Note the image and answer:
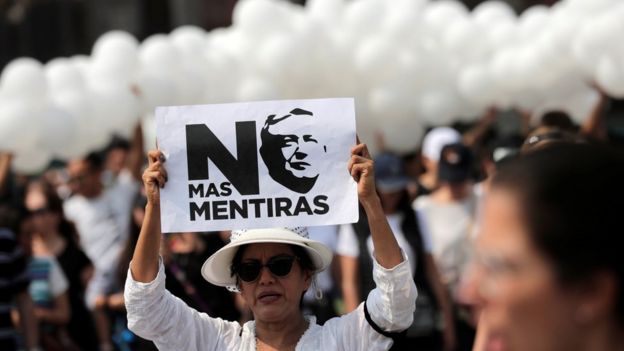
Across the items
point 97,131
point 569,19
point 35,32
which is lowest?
point 97,131

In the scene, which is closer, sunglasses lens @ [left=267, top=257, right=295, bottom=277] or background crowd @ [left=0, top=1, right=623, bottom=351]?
sunglasses lens @ [left=267, top=257, right=295, bottom=277]

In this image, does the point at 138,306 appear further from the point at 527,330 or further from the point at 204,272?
the point at 527,330

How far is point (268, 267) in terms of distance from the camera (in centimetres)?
397

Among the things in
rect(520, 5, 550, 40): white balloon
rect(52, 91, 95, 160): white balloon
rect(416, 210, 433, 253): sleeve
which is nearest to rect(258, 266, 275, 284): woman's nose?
rect(416, 210, 433, 253): sleeve

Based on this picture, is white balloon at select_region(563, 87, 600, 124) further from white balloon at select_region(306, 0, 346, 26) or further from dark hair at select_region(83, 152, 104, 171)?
dark hair at select_region(83, 152, 104, 171)

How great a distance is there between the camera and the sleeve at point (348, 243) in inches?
299

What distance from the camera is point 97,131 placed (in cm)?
990

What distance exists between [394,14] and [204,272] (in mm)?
Result: 6660

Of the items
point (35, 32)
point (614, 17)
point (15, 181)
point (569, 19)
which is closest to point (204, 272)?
point (614, 17)

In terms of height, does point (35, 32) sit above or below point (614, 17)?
above

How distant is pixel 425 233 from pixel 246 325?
4.15 metres

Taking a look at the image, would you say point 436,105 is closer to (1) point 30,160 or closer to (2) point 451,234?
(2) point 451,234

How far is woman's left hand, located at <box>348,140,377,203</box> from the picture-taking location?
3.76 metres

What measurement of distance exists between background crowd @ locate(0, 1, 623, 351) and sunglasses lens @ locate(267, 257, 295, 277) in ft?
9.14
